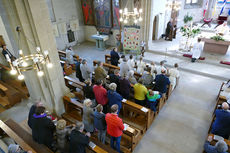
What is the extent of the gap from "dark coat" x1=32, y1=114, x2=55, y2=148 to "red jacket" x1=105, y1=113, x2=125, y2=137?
1226mm

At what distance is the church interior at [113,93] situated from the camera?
12.4ft

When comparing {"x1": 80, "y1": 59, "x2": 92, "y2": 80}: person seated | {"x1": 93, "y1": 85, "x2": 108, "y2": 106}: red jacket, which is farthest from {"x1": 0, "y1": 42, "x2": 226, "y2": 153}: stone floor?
{"x1": 80, "y1": 59, "x2": 92, "y2": 80}: person seated

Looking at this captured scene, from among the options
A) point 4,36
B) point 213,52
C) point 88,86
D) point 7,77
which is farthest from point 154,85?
point 4,36

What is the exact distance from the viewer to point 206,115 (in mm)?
5578

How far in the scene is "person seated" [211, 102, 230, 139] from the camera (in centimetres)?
396

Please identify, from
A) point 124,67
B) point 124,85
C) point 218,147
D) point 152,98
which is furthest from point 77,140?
point 124,67

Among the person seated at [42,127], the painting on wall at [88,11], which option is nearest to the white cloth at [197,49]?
the painting on wall at [88,11]

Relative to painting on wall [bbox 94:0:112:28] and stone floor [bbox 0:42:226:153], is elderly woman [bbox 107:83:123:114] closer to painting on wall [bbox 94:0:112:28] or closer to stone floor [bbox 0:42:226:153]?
stone floor [bbox 0:42:226:153]

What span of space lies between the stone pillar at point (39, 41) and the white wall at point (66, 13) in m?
6.89

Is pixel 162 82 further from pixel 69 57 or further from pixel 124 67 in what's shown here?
pixel 69 57

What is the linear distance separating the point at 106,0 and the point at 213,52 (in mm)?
7206

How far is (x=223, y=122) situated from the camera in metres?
4.06

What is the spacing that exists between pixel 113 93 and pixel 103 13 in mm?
8419

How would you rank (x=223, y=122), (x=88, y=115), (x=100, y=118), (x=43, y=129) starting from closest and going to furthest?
(x=43, y=129) → (x=100, y=118) → (x=223, y=122) → (x=88, y=115)
